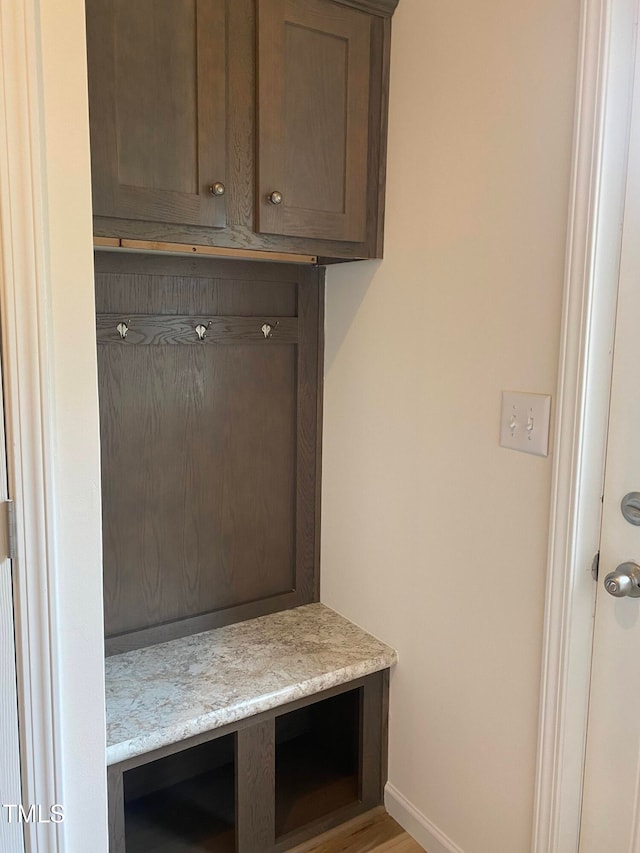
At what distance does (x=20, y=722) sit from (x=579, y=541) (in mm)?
1098

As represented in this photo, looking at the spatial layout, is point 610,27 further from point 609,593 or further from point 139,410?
point 139,410

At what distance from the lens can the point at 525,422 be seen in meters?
1.42

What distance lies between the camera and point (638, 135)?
1207 millimetres

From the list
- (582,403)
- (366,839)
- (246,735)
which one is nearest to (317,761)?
(366,839)

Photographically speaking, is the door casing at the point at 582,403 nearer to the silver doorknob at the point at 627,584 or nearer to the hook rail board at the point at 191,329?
the silver doorknob at the point at 627,584

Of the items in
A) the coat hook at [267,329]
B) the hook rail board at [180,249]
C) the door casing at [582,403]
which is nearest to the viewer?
the door casing at [582,403]

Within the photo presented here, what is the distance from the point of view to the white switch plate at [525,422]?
138 cm

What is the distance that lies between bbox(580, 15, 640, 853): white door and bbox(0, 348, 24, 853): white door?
1105 millimetres

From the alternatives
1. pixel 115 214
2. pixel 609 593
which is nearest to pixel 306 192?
pixel 115 214

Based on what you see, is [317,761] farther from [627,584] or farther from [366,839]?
[627,584]

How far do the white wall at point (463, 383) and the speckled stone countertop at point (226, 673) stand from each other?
0.17 metres

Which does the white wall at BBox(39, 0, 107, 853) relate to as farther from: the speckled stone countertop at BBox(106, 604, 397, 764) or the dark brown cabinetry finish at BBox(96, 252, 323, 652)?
the dark brown cabinetry finish at BBox(96, 252, 323, 652)

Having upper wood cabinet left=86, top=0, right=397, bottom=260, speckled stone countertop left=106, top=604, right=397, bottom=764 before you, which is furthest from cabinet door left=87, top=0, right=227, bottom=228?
speckled stone countertop left=106, top=604, right=397, bottom=764

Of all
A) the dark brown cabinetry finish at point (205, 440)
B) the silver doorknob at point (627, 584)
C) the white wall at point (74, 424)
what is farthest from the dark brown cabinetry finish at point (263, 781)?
the silver doorknob at point (627, 584)
